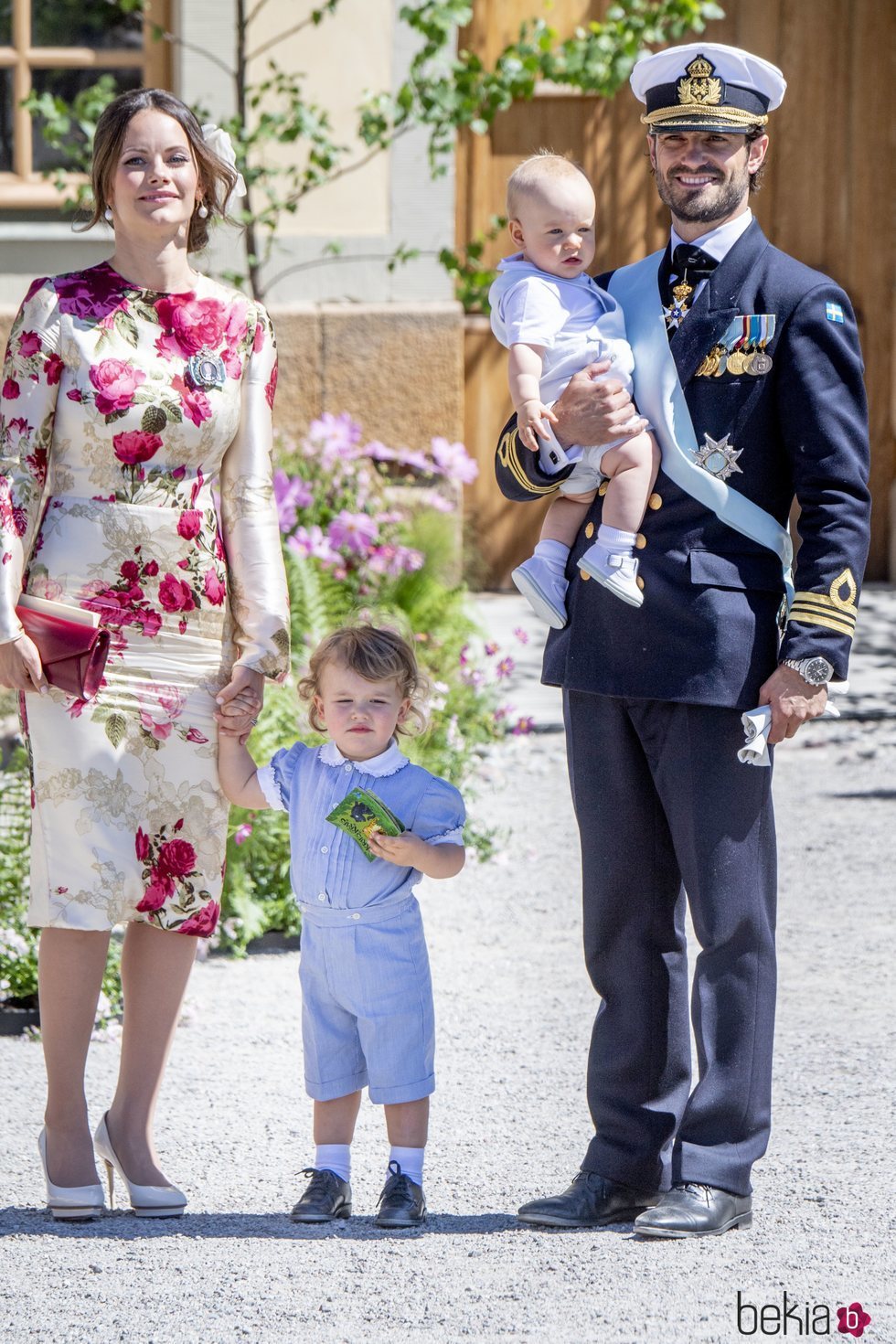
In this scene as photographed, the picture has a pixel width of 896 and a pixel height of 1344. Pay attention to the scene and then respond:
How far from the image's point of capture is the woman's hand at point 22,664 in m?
2.96

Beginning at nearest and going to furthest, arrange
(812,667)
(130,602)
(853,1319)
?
(853,1319) → (812,667) → (130,602)

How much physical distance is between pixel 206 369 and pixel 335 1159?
4.54ft

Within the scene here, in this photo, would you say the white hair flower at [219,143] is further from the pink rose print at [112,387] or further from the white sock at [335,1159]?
the white sock at [335,1159]

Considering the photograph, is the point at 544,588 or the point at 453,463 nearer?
the point at 544,588

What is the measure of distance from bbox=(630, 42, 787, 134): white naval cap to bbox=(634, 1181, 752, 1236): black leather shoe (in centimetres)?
169

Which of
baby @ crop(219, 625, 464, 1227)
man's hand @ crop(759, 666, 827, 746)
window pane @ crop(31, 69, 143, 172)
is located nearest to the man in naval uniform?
man's hand @ crop(759, 666, 827, 746)

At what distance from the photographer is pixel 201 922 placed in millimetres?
3158

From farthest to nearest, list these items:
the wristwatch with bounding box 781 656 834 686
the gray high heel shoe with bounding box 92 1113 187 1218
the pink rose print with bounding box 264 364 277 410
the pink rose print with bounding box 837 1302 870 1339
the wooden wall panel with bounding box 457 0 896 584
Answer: the wooden wall panel with bounding box 457 0 896 584, the pink rose print with bounding box 264 364 277 410, the gray high heel shoe with bounding box 92 1113 187 1218, the wristwatch with bounding box 781 656 834 686, the pink rose print with bounding box 837 1302 870 1339

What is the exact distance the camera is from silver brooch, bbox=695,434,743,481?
2.83 metres

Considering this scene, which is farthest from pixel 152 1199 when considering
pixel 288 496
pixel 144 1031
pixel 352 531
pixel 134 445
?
pixel 352 531

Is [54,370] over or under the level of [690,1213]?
over

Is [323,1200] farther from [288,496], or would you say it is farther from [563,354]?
[288,496]

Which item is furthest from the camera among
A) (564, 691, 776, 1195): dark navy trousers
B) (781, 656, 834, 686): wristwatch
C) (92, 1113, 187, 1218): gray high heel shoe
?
(92, 1113, 187, 1218): gray high heel shoe

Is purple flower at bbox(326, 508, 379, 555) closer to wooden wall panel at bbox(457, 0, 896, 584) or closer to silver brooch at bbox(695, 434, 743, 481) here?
wooden wall panel at bbox(457, 0, 896, 584)
